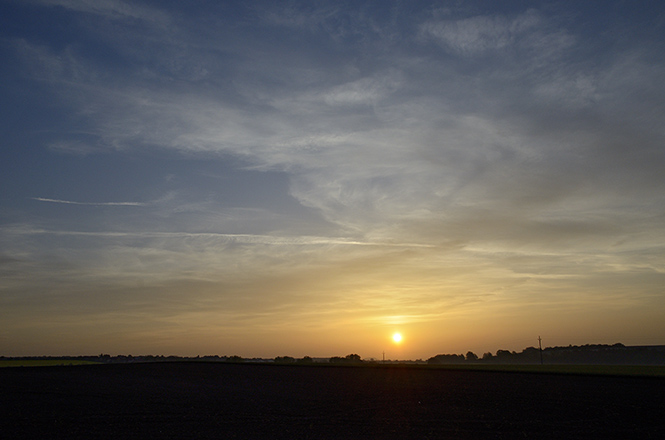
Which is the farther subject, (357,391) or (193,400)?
(357,391)

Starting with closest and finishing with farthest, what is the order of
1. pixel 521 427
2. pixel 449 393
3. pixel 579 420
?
pixel 521 427 → pixel 579 420 → pixel 449 393

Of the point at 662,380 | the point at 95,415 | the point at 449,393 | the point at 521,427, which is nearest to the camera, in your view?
the point at 521,427

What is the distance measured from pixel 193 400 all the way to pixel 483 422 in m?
17.1

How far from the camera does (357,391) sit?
113 ft

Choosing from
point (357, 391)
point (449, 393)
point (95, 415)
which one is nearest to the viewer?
point (95, 415)

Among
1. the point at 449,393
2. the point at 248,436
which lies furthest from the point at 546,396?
the point at 248,436

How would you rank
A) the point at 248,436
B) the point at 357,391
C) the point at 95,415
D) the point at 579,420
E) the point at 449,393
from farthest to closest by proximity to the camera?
the point at 357,391 → the point at 449,393 → the point at 95,415 → the point at 579,420 → the point at 248,436

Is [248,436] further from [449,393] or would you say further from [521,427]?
[449,393]

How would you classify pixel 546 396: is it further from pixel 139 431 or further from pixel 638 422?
pixel 139 431

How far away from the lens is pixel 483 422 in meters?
20.8

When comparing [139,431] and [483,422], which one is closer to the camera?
[139,431]

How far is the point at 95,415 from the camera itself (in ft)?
76.2

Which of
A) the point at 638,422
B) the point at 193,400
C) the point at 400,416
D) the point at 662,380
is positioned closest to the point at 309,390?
the point at 193,400

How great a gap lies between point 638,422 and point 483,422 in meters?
6.57
